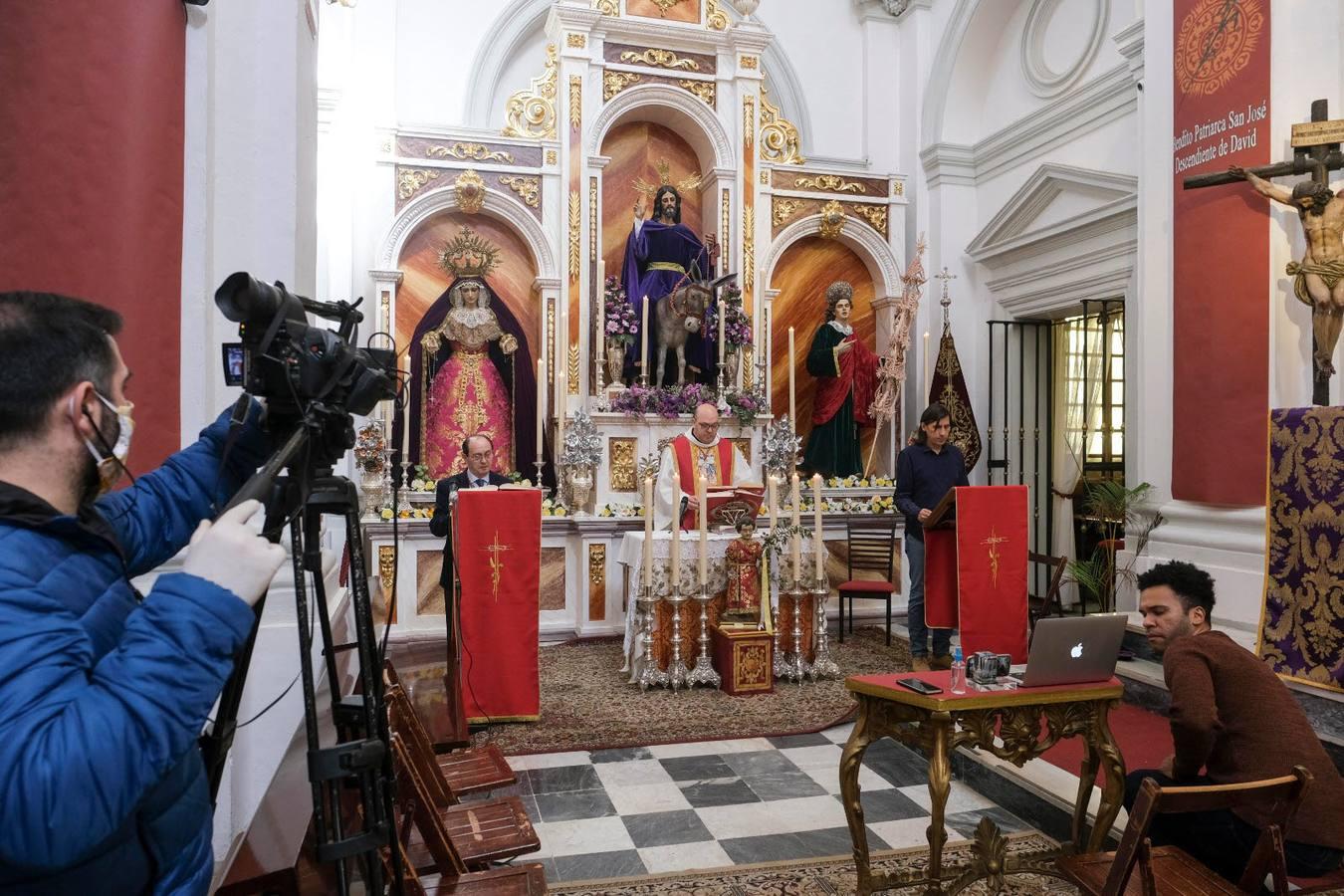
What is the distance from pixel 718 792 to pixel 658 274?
18.3 ft

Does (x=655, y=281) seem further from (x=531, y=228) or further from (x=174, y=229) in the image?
(x=174, y=229)

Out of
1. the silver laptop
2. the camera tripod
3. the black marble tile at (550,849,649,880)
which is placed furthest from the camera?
the black marble tile at (550,849,649,880)

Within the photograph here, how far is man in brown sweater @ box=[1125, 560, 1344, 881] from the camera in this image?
8.75ft

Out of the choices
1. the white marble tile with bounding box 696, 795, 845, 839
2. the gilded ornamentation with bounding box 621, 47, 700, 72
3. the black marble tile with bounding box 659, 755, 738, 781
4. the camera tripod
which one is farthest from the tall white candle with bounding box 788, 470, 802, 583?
the camera tripod

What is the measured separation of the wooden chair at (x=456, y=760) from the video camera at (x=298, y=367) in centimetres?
123

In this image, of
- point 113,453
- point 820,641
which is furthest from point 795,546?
point 113,453

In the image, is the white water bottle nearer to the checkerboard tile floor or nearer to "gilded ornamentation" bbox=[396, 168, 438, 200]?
the checkerboard tile floor

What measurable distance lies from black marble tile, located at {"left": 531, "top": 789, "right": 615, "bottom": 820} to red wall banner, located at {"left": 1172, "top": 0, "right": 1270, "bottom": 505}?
4.32m

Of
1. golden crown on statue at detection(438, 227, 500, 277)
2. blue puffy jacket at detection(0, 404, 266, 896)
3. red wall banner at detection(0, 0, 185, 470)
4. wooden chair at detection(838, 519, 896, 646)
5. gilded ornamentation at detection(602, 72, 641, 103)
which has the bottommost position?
wooden chair at detection(838, 519, 896, 646)

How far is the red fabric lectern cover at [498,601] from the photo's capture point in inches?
217

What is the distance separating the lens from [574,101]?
28.7ft

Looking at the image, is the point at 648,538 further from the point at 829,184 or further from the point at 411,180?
the point at 829,184

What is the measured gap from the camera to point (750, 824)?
13.4 ft

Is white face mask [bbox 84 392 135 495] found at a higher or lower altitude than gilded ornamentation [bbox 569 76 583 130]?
lower
